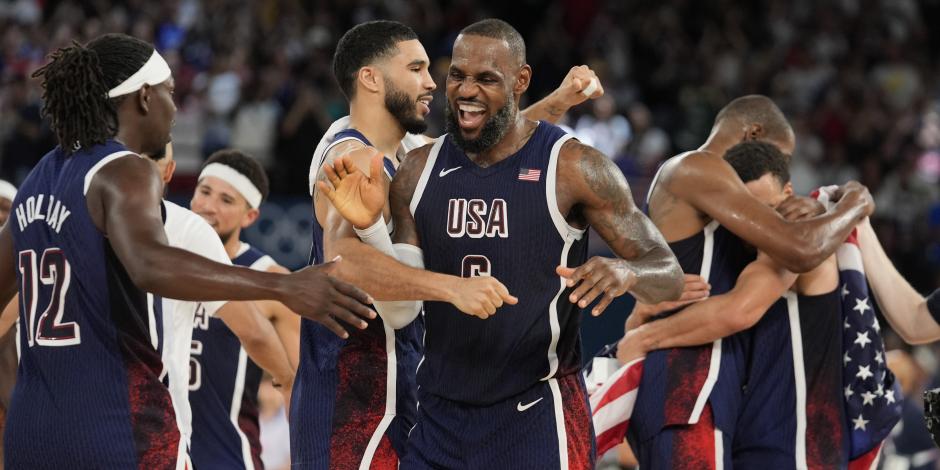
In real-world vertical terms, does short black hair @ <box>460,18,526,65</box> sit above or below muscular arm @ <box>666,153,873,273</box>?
above

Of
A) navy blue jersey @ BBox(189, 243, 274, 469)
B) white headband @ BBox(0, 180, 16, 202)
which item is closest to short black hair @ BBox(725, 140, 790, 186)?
navy blue jersey @ BBox(189, 243, 274, 469)

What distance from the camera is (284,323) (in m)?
7.25

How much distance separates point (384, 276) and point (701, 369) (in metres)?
1.98

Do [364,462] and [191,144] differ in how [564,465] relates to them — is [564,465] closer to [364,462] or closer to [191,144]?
[364,462]

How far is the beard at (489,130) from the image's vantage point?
208 inches

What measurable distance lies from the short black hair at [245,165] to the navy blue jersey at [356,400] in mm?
2287

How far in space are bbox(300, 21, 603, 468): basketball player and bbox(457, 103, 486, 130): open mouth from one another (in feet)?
1.29

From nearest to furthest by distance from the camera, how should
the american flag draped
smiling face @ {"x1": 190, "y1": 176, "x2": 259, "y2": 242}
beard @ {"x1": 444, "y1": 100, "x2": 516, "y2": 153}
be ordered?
beard @ {"x1": 444, "y1": 100, "x2": 516, "y2": 153}
the american flag draped
smiling face @ {"x1": 190, "y1": 176, "x2": 259, "y2": 242}

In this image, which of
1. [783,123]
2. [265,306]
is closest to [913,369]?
[783,123]

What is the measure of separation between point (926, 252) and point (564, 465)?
10.8 m

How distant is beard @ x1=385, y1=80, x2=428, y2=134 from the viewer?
619 centimetres

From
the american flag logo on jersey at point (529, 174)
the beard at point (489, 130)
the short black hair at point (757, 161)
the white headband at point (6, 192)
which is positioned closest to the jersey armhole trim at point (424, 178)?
the beard at point (489, 130)

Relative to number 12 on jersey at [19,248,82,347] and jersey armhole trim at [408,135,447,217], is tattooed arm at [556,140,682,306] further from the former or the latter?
number 12 on jersey at [19,248,82,347]

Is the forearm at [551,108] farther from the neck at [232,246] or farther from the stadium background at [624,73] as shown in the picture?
the stadium background at [624,73]
